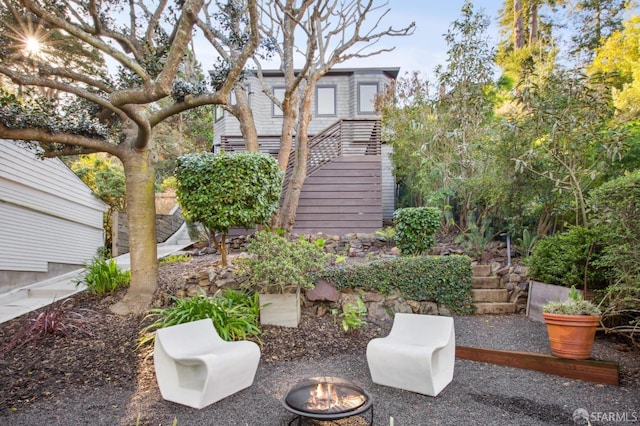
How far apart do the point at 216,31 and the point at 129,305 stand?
5870 mm

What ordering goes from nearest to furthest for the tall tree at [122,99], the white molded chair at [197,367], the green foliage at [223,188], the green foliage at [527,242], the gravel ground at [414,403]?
the gravel ground at [414,403]
the white molded chair at [197,367]
the tall tree at [122,99]
the green foliage at [223,188]
the green foliage at [527,242]

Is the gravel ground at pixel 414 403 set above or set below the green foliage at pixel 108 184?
below

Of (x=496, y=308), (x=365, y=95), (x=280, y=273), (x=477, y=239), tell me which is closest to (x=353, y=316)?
(x=280, y=273)

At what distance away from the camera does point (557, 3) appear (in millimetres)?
17547

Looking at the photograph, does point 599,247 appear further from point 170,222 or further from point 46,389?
point 170,222

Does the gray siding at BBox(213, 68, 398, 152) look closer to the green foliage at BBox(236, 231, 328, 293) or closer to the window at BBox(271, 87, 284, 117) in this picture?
the window at BBox(271, 87, 284, 117)

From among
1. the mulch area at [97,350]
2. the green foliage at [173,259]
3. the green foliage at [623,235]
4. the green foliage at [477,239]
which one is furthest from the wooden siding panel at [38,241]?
the green foliage at [623,235]

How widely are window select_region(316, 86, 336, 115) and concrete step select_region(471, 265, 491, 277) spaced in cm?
1051

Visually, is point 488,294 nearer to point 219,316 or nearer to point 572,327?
point 572,327

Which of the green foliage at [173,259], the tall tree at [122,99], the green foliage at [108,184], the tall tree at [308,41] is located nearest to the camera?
the tall tree at [122,99]

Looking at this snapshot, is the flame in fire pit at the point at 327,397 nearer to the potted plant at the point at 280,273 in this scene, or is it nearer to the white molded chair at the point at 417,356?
the white molded chair at the point at 417,356

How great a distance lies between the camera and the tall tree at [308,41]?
8.25m

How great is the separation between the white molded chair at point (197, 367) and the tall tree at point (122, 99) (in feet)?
7.15

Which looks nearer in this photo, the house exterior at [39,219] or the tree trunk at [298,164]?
the house exterior at [39,219]
